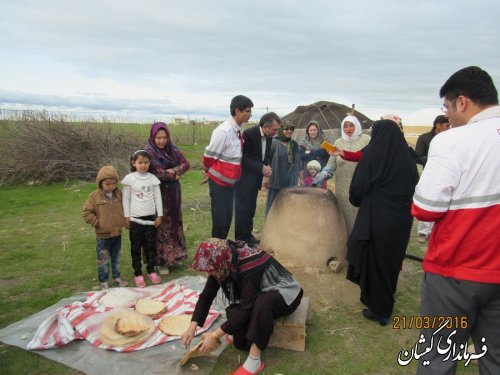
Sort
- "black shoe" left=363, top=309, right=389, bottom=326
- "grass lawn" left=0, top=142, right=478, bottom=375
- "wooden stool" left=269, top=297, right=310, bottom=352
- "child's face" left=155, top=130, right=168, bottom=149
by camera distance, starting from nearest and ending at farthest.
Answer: "grass lawn" left=0, top=142, right=478, bottom=375, "wooden stool" left=269, top=297, right=310, bottom=352, "black shoe" left=363, top=309, right=389, bottom=326, "child's face" left=155, top=130, right=168, bottom=149

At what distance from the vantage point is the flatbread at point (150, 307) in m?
3.78

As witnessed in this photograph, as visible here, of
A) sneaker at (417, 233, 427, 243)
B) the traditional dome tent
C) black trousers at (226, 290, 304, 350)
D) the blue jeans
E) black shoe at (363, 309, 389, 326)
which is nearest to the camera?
black trousers at (226, 290, 304, 350)

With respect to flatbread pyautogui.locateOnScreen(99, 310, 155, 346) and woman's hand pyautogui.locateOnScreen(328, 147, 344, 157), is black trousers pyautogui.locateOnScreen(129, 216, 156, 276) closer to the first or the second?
flatbread pyautogui.locateOnScreen(99, 310, 155, 346)

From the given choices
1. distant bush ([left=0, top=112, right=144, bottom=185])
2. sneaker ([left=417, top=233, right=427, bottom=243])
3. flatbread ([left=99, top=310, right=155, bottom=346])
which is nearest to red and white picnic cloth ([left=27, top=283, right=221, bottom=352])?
flatbread ([left=99, top=310, right=155, bottom=346])

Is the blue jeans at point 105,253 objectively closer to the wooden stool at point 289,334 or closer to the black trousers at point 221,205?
the black trousers at point 221,205

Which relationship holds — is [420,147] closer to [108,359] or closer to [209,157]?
[209,157]

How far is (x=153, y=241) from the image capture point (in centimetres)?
→ 468

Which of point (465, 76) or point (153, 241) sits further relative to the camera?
point (153, 241)

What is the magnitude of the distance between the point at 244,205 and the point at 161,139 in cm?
167

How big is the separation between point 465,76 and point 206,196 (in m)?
8.24

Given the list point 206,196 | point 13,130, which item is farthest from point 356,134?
point 13,130

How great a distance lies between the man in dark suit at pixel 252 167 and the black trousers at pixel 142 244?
4.89ft

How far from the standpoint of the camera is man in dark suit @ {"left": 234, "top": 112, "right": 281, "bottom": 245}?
5.47m

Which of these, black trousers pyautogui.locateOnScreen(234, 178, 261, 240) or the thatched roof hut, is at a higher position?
the thatched roof hut
